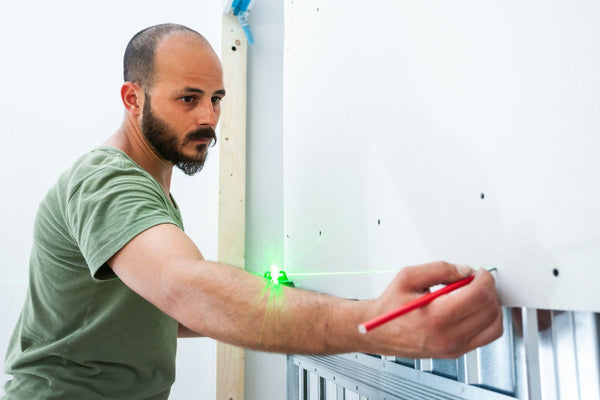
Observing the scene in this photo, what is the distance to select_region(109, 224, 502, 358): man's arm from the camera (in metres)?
0.43

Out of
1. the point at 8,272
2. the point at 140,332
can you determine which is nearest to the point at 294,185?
the point at 140,332

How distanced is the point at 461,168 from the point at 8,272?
4.60ft

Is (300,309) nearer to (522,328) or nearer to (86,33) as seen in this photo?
(522,328)

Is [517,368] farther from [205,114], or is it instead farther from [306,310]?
[205,114]

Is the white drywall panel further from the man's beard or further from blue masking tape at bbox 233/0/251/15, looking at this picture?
blue masking tape at bbox 233/0/251/15

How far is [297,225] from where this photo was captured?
45.4 inches

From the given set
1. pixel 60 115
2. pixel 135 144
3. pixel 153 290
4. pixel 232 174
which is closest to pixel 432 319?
pixel 153 290

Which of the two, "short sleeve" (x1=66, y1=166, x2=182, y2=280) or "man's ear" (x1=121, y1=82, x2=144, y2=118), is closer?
"short sleeve" (x1=66, y1=166, x2=182, y2=280)

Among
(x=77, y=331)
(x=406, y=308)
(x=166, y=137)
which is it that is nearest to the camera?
(x=406, y=308)

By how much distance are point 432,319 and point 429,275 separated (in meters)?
0.05

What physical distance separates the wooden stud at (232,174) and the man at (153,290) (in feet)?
1.73

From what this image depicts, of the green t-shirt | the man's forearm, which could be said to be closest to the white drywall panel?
the man's forearm

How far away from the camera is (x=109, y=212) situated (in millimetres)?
549

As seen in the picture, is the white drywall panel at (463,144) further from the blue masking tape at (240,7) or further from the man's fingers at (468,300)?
the blue masking tape at (240,7)
